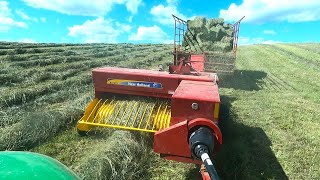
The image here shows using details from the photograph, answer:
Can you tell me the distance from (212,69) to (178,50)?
145cm

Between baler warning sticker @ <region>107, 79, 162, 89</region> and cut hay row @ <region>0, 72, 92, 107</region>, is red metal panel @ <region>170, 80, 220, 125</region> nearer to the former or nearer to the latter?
baler warning sticker @ <region>107, 79, 162, 89</region>

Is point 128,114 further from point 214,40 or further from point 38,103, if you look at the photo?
point 214,40

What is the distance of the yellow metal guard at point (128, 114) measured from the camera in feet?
17.6

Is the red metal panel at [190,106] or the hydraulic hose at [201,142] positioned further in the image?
the red metal panel at [190,106]

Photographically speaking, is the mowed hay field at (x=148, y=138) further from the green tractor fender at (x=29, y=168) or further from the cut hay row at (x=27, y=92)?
the green tractor fender at (x=29, y=168)

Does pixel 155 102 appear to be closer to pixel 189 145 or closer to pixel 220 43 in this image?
pixel 189 145

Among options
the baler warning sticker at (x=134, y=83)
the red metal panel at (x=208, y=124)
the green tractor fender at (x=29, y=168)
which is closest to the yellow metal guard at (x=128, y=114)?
the baler warning sticker at (x=134, y=83)

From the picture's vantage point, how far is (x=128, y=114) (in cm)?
558

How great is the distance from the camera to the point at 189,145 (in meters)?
4.11

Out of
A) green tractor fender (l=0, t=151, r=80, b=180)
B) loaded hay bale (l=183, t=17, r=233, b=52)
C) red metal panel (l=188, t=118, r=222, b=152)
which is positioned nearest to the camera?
green tractor fender (l=0, t=151, r=80, b=180)

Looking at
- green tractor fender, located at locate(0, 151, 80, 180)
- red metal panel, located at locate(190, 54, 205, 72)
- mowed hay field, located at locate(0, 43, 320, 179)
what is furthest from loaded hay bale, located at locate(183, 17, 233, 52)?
green tractor fender, located at locate(0, 151, 80, 180)

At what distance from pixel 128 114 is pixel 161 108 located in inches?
23.5

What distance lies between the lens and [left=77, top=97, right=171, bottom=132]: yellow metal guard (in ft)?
17.6

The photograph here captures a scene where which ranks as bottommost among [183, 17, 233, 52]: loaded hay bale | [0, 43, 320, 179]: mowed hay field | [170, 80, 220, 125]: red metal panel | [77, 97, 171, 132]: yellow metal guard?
[0, 43, 320, 179]: mowed hay field
